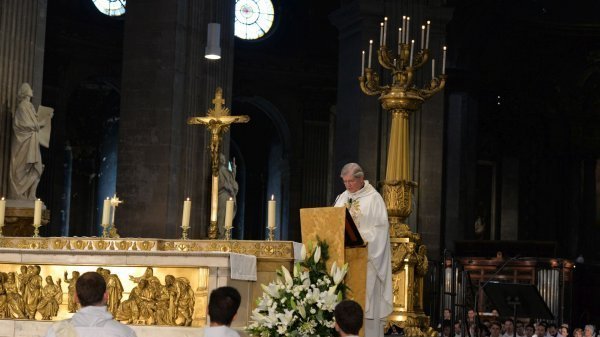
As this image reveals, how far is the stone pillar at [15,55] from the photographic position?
51.6 ft

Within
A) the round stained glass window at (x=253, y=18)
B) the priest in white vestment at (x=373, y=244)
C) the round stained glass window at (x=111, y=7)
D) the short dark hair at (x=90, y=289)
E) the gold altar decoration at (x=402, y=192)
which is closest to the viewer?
the short dark hair at (x=90, y=289)

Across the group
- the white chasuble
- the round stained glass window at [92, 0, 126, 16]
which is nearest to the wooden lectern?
the white chasuble

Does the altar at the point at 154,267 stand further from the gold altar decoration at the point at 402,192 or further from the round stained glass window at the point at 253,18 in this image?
the round stained glass window at the point at 253,18

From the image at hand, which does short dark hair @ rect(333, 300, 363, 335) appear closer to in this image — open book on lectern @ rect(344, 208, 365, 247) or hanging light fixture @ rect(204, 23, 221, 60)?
open book on lectern @ rect(344, 208, 365, 247)

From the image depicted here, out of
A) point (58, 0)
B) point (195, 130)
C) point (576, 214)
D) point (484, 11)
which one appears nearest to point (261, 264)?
point (195, 130)

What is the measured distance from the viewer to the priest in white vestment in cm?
1012

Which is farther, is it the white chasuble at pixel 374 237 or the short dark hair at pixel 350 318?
the white chasuble at pixel 374 237

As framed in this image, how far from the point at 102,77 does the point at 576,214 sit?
1337 cm

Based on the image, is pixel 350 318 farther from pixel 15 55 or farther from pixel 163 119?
pixel 163 119

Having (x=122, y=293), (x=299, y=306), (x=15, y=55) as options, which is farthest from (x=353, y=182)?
(x=15, y=55)

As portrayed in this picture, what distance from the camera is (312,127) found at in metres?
33.7

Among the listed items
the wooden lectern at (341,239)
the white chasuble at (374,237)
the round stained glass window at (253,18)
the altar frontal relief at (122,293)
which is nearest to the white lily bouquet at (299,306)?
the wooden lectern at (341,239)

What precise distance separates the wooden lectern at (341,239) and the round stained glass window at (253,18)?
23852 millimetres

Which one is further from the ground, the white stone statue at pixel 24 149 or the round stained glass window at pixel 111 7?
the round stained glass window at pixel 111 7
